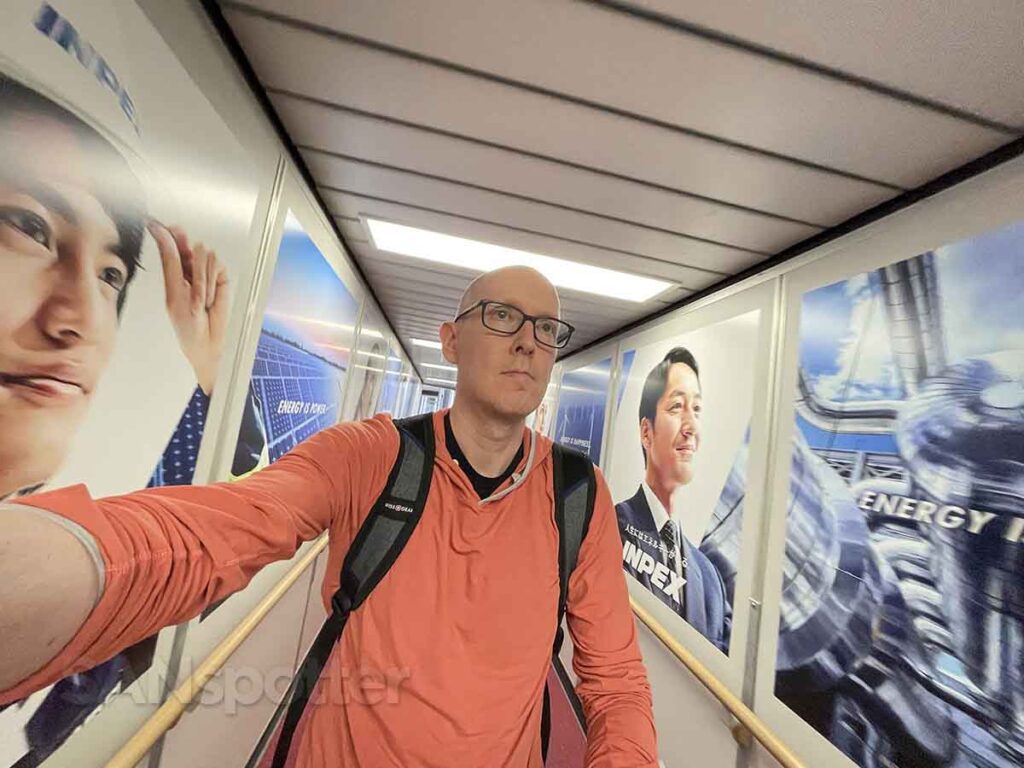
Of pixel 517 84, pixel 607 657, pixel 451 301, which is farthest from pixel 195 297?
pixel 451 301

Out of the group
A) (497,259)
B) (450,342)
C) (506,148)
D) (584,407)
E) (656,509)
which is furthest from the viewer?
(584,407)

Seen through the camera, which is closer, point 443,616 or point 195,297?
point 443,616

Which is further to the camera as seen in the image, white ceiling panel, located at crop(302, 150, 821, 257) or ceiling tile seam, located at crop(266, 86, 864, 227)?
white ceiling panel, located at crop(302, 150, 821, 257)

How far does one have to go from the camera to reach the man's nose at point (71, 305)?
699 mm

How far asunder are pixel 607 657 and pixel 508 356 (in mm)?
746

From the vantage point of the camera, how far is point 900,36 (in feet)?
2.70

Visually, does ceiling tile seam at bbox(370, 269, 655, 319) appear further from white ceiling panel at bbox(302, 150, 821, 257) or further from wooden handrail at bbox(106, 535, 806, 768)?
wooden handrail at bbox(106, 535, 806, 768)

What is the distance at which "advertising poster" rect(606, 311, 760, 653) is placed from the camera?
196 cm

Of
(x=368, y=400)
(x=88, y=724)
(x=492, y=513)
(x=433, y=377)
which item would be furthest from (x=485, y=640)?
(x=433, y=377)

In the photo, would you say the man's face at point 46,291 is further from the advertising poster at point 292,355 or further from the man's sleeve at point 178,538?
the advertising poster at point 292,355

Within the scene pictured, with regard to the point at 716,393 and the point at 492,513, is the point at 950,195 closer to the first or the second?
the point at 716,393

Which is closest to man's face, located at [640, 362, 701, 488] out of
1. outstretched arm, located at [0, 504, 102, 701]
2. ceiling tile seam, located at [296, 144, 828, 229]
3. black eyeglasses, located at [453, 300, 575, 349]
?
ceiling tile seam, located at [296, 144, 828, 229]

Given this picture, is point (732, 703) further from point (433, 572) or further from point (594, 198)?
point (594, 198)

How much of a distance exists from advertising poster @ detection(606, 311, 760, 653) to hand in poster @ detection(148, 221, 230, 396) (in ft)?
6.86
